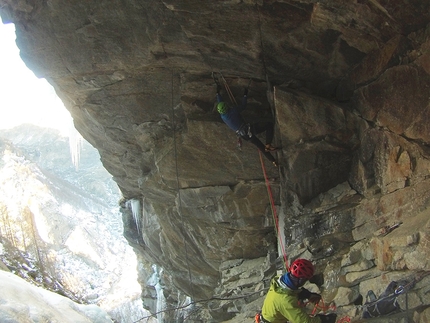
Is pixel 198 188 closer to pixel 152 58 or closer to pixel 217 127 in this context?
pixel 217 127

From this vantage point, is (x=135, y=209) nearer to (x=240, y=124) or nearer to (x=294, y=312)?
(x=240, y=124)

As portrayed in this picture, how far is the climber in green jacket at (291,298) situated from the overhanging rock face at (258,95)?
266 cm

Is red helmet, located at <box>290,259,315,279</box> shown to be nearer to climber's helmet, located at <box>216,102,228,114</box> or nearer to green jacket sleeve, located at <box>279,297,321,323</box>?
green jacket sleeve, located at <box>279,297,321,323</box>

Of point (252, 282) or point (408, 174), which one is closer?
point (408, 174)

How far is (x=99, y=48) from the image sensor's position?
7.76 m

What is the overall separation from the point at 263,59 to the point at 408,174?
3.25 metres

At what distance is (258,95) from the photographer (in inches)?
324

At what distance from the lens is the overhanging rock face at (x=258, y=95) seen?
6.25 metres

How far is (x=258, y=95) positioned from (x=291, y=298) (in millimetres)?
4808

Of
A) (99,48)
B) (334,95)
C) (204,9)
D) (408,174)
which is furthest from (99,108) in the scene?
(408,174)

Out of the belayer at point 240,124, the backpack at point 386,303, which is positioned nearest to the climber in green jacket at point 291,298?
the backpack at point 386,303

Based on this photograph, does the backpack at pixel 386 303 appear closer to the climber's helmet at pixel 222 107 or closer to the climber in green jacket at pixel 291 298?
the climber in green jacket at pixel 291 298

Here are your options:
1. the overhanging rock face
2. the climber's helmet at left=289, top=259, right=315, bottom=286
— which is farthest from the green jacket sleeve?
the overhanging rock face

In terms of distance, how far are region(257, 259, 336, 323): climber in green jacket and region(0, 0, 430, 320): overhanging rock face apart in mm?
2664
